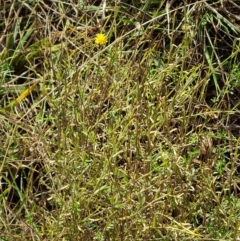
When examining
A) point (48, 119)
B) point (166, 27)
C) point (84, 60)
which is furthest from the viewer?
point (166, 27)

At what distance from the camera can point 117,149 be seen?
6.17 feet

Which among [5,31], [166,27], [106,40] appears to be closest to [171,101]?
[106,40]

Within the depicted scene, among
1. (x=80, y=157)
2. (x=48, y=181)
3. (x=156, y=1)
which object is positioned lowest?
(x=48, y=181)

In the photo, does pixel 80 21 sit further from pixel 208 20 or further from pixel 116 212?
pixel 116 212

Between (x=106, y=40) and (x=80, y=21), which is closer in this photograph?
(x=106, y=40)

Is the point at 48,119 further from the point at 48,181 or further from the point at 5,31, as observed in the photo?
the point at 5,31

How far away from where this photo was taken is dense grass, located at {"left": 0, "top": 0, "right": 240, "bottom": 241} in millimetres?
1876

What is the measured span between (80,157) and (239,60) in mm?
717

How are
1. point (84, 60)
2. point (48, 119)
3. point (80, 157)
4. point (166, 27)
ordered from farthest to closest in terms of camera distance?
1. point (166, 27)
2. point (84, 60)
3. point (48, 119)
4. point (80, 157)

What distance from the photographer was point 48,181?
2.10 metres

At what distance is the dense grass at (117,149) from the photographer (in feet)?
6.15

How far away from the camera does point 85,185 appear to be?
6.22 feet

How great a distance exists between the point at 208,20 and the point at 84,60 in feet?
1.36

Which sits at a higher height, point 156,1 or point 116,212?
point 156,1
